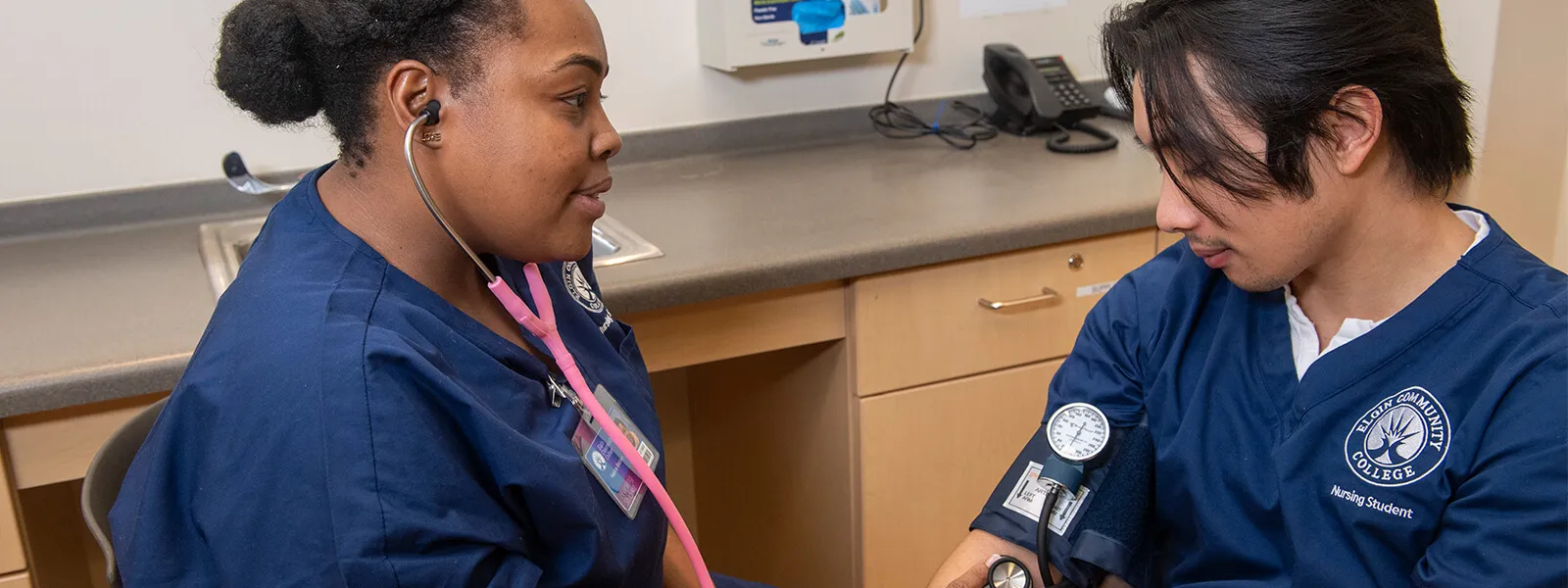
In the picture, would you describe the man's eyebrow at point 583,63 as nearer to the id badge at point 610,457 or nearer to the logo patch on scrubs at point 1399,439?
the id badge at point 610,457

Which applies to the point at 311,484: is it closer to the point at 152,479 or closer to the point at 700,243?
the point at 152,479

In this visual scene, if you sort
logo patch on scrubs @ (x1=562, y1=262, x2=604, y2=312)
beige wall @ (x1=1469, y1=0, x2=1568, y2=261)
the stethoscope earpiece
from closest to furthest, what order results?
the stethoscope earpiece < logo patch on scrubs @ (x1=562, y1=262, x2=604, y2=312) < beige wall @ (x1=1469, y1=0, x2=1568, y2=261)

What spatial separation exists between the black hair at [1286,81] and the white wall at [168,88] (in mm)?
1164

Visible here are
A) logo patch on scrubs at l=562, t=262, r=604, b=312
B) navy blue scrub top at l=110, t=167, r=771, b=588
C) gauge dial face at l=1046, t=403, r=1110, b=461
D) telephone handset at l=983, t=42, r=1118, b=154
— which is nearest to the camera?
navy blue scrub top at l=110, t=167, r=771, b=588

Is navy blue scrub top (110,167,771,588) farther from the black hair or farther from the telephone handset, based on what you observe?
the telephone handset

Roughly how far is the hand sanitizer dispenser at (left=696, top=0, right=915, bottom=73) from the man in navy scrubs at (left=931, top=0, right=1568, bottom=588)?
1.01 metres

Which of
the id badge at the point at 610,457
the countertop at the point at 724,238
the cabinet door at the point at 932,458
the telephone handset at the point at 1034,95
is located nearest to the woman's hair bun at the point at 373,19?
the id badge at the point at 610,457

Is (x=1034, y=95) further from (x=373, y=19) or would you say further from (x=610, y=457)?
(x=373, y=19)

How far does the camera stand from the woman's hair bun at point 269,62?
3.26ft

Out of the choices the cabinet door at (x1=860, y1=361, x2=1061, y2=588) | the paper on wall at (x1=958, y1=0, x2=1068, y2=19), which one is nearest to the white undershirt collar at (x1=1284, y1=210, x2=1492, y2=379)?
the cabinet door at (x1=860, y1=361, x2=1061, y2=588)

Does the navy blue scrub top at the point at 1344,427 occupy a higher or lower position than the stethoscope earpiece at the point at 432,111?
lower

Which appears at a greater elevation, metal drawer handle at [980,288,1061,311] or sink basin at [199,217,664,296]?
sink basin at [199,217,664,296]

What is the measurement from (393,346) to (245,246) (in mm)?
972

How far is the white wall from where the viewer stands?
5.87ft
